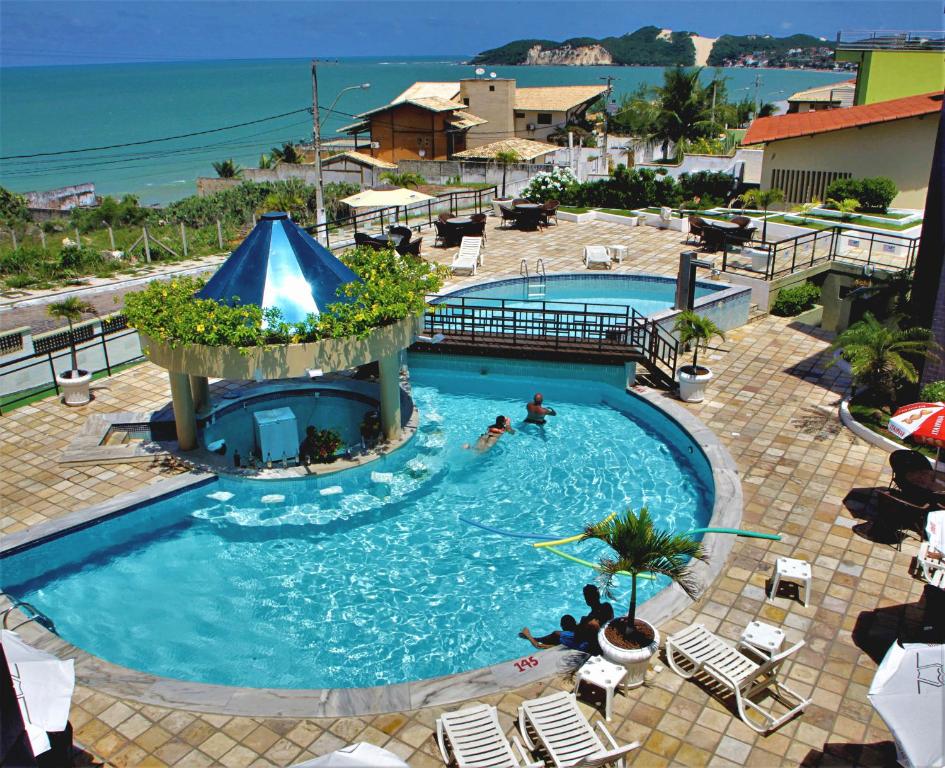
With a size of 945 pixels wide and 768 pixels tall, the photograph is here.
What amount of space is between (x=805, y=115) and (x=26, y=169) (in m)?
120

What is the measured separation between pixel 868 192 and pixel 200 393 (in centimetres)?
2599

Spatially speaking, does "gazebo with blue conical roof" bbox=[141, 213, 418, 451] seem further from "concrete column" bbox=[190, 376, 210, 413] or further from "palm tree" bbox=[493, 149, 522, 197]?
"palm tree" bbox=[493, 149, 522, 197]

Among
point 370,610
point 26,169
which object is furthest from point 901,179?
point 26,169

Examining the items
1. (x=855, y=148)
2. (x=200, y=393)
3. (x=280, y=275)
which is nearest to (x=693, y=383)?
(x=280, y=275)

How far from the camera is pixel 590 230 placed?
31.7 m

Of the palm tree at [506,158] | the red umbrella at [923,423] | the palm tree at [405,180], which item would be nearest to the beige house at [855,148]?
the palm tree at [506,158]

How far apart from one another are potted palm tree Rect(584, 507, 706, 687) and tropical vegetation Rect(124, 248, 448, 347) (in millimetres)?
6591

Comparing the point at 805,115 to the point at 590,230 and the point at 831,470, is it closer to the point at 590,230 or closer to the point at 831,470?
the point at 590,230

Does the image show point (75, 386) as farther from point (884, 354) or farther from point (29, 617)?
point (884, 354)

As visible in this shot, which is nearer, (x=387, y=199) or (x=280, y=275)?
(x=280, y=275)

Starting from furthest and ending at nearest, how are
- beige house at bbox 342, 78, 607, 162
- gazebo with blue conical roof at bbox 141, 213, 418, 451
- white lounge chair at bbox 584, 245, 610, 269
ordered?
beige house at bbox 342, 78, 607, 162 < white lounge chair at bbox 584, 245, 610, 269 < gazebo with blue conical roof at bbox 141, 213, 418, 451

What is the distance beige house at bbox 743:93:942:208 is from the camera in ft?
105

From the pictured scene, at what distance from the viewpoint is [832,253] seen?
24.0m

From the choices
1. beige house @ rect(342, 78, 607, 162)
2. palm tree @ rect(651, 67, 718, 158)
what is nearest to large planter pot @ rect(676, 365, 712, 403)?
palm tree @ rect(651, 67, 718, 158)
